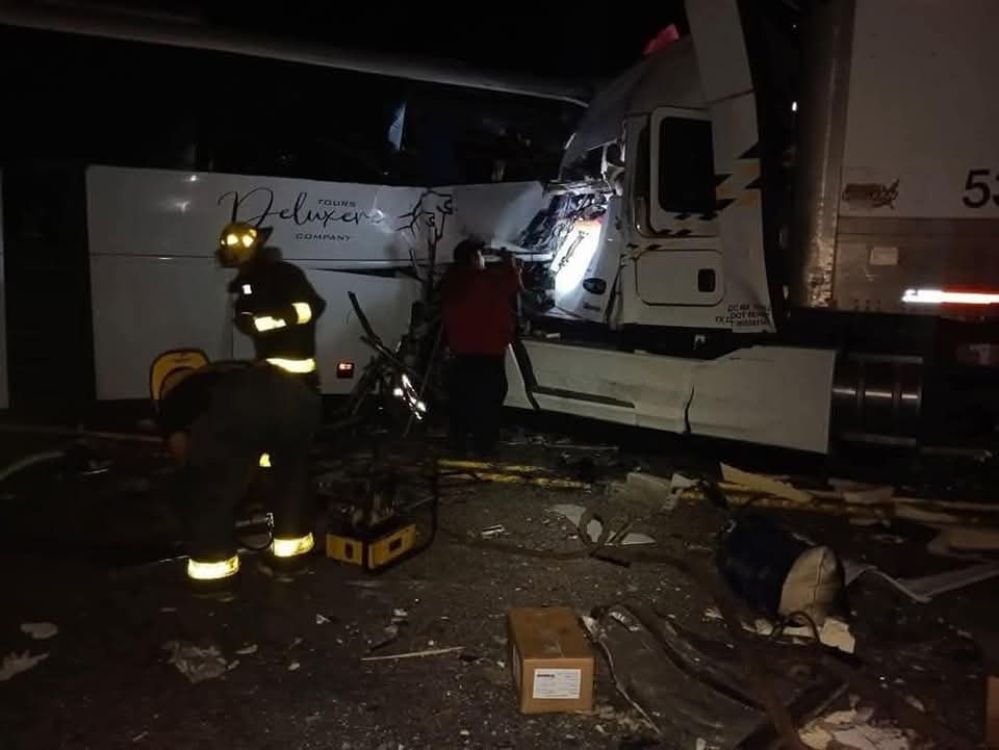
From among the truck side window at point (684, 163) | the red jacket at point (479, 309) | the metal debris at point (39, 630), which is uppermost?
the truck side window at point (684, 163)

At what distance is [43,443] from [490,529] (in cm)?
352

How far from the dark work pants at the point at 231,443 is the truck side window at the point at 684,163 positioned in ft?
11.1

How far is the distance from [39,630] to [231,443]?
113cm

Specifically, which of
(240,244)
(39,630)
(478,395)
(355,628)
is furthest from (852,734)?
(478,395)

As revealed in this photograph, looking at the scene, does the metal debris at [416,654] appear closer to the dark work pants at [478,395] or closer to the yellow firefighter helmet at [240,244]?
the yellow firefighter helmet at [240,244]

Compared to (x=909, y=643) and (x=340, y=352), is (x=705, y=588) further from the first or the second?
(x=340, y=352)

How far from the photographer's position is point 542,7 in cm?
2105

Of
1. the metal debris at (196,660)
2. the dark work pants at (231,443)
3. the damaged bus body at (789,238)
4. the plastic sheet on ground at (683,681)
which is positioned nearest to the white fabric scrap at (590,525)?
the plastic sheet on ground at (683,681)

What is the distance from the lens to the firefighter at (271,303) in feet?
15.1

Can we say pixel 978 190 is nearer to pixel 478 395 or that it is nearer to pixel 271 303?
pixel 478 395

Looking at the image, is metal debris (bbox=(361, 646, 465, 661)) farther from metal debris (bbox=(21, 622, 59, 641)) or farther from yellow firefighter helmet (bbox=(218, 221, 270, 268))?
yellow firefighter helmet (bbox=(218, 221, 270, 268))

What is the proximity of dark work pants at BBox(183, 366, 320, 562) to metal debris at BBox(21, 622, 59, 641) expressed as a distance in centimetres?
66

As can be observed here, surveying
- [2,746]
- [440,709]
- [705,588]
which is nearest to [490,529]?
[705,588]

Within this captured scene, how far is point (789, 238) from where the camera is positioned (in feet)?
19.6
